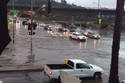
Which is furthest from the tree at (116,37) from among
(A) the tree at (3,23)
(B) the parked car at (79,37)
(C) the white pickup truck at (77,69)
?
(B) the parked car at (79,37)

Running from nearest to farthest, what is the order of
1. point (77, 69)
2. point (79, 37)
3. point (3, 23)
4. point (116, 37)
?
1. point (3, 23)
2. point (116, 37)
3. point (77, 69)
4. point (79, 37)

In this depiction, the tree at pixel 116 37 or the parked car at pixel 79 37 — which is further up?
the tree at pixel 116 37

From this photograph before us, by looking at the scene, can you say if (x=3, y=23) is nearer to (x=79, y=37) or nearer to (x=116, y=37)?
(x=116, y=37)

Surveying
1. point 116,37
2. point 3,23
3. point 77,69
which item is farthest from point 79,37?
point 3,23

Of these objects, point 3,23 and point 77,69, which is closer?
point 3,23

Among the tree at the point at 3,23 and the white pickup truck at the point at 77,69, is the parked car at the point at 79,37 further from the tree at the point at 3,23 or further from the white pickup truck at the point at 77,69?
the tree at the point at 3,23

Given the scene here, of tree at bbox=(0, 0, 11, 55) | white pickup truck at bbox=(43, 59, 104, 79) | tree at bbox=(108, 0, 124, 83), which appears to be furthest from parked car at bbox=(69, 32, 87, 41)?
tree at bbox=(0, 0, 11, 55)

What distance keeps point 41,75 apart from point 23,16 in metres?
→ 113

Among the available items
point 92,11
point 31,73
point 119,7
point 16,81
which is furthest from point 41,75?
point 92,11

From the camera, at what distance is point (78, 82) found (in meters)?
6.34

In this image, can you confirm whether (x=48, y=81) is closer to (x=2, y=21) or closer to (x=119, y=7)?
(x=119, y=7)

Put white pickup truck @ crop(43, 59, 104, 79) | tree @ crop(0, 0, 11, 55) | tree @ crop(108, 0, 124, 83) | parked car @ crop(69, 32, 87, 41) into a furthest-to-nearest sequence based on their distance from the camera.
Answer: parked car @ crop(69, 32, 87, 41), white pickup truck @ crop(43, 59, 104, 79), tree @ crop(108, 0, 124, 83), tree @ crop(0, 0, 11, 55)

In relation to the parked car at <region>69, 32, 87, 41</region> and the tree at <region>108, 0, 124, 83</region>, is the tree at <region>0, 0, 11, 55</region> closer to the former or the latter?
the tree at <region>108, 0, 124, 83</region>

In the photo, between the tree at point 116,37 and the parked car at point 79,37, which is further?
the parked car at point 79,37
